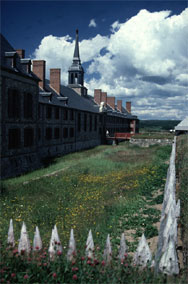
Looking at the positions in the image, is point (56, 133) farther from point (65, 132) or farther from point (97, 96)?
point (97, 96)

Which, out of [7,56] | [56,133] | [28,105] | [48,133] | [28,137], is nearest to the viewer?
[7,56]

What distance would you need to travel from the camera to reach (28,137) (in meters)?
23.3

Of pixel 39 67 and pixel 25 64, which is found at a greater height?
pixel 39 67

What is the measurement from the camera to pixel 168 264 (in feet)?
14.0

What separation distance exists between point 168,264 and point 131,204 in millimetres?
5724

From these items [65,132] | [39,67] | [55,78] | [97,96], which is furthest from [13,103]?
[97,96]

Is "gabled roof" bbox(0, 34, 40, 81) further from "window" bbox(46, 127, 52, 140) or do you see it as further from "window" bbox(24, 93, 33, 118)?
"window" bbox(46, 127, 52, 140)

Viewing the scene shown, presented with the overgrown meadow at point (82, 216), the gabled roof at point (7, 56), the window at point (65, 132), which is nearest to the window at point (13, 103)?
the gabled roof at point (7, 56)

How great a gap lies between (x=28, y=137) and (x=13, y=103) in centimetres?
409

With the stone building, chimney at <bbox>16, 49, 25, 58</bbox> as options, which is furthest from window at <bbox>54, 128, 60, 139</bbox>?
chimney at <bbox>16, 49, 25, 58</bbox>

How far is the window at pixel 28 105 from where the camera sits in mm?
22328

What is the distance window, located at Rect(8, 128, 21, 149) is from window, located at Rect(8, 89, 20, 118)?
1332 mm

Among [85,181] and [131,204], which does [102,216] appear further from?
[85,181]

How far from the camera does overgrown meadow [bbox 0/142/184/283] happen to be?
4.43 meters
